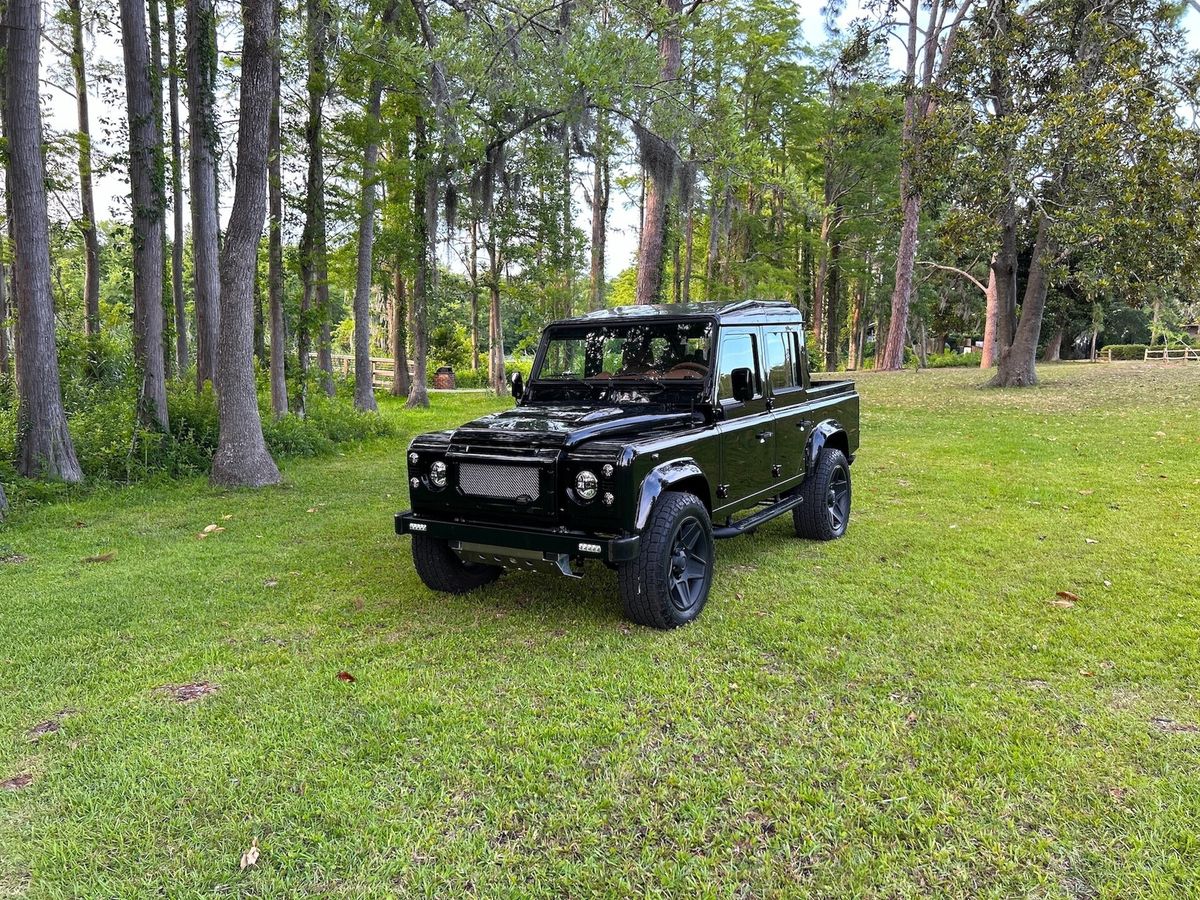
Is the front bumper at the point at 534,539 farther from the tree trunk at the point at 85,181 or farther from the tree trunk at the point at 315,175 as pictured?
the tree trunk at the point at 85,181

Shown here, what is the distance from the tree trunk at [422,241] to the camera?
1380 cm

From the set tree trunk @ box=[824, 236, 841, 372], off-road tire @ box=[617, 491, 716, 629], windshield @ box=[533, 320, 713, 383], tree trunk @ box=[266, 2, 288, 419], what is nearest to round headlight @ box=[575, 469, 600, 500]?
off-road tire @ box=[617, 491, 716, 629]

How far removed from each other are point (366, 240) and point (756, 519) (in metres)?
12.0

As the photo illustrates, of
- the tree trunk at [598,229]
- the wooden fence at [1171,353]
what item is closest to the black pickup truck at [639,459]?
the tree trunk at [598,229]

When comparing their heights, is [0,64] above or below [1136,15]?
below

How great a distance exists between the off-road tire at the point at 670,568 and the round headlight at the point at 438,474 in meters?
1.19

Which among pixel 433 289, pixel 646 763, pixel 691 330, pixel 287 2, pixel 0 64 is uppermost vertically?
pixel 287 2

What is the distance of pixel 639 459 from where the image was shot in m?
3.91

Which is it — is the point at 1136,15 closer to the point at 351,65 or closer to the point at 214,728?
the point at 351,65

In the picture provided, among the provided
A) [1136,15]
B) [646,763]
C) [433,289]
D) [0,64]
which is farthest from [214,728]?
[1136,15]

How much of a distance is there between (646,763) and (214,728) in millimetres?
1872

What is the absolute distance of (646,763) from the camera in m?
2.88

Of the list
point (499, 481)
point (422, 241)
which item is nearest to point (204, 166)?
point (422, 241)

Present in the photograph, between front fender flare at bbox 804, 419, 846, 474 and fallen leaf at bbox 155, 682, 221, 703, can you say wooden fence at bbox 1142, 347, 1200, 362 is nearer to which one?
front fender flare at bbox 804, 419, 846, 474
